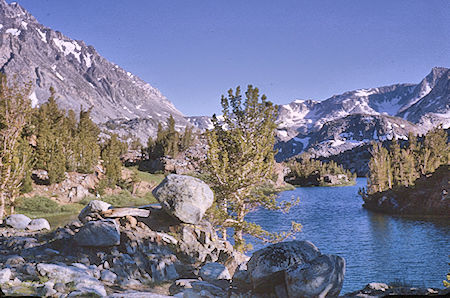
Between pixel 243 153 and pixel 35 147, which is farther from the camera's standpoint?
pixel 35 147

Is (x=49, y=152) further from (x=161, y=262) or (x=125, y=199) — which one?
(x=161, y=262)

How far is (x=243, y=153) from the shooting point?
15789 mm

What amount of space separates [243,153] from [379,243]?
19.9 m

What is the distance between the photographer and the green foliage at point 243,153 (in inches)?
621

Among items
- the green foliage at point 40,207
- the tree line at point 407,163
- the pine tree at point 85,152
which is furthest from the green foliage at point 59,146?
the tree line at point 407,163

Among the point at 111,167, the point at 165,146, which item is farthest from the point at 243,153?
the point at 165,146

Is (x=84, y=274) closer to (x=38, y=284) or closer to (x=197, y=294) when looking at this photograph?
(x=38, y=284)

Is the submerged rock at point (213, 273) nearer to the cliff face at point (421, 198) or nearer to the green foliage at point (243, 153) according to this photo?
the green foliage at point (243, 153)

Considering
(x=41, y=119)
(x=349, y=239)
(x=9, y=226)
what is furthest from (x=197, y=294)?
(x=41, y=119)

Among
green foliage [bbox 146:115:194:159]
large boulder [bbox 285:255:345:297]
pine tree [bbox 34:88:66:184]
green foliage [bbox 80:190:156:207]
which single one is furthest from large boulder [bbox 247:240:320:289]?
green foliage [bbox 146:115:194:159]

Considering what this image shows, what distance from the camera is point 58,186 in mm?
43531

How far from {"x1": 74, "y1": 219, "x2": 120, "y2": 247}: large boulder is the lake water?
1046cm

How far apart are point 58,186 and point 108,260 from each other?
3959cm

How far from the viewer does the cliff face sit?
133 feet
